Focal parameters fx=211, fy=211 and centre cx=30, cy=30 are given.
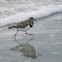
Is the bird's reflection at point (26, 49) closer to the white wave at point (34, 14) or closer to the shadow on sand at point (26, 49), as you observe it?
the shadow on sand at point (26, 49)

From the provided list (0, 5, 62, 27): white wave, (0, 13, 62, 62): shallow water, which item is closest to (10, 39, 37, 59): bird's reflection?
(0, 13, 62, 62): shallow water

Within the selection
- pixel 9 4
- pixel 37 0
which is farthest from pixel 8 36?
pixel 37 0

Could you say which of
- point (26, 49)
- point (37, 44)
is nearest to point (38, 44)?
point (37, 44)

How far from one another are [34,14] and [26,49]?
128 inches

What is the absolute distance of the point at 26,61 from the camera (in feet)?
13.6

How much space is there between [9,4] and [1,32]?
11.6ft

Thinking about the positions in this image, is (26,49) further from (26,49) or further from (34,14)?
(34,14)

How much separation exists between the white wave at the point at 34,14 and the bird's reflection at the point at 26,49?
6.38 ft

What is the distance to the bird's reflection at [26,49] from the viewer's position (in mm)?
4491

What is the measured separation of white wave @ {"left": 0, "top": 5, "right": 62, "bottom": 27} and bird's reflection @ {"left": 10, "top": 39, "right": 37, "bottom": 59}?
195 centimetres

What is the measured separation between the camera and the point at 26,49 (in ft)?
15.9

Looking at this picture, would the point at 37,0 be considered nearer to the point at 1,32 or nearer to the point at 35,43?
the point at 1,32

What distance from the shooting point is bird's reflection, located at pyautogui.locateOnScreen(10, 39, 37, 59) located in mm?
4491

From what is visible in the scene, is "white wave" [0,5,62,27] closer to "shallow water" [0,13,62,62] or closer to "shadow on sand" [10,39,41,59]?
"shallow water" [0,13,62,62]
